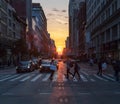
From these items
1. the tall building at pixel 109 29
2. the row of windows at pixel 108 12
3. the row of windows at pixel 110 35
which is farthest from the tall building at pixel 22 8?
the row of windows at pixel 110 35

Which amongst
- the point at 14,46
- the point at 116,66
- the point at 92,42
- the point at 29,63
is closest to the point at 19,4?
the point at 92,42

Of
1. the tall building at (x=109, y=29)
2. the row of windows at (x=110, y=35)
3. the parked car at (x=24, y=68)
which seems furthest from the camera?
the row of windows at (x=110, y=35)

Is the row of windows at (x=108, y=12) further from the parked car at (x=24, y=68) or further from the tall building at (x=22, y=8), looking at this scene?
the tall building at (x=22, y=8)

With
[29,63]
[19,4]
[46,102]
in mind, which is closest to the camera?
[46,102]

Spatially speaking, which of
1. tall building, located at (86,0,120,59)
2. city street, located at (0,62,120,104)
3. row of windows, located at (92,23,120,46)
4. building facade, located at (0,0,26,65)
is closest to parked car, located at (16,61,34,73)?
tall building, located at (86,0,120,59)

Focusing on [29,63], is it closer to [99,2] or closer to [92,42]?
[99,2]

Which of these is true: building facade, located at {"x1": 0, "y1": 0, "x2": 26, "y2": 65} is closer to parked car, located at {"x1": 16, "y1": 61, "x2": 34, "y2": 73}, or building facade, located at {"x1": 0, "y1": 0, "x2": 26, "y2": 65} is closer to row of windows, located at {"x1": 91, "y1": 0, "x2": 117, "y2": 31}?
row of windows, located at {"x1": 91, "y1": 0, "x2": 117, "y2": 31}

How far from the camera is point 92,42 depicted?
4921 inches

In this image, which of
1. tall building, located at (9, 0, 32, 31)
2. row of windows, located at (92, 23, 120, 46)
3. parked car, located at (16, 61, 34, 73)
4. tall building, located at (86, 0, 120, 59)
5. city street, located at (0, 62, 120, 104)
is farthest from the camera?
tall building, located at (9, 0, 32, 31)

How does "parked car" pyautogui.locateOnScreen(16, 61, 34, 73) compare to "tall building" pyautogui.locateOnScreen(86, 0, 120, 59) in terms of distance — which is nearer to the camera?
"parked car" pyautogui.locateOnScreen(16, 61, 34, 73)

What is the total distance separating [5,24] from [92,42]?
110ft

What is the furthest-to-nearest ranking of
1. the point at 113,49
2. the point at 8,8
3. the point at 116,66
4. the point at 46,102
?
the point at 8,8, the point at 113,49, the point at 116,66, the point at 46,102

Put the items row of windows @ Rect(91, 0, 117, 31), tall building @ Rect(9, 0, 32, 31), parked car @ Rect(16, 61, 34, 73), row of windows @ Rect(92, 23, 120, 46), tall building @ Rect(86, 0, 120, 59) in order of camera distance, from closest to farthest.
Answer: parked car @ Rect(16, 61, 34, 73) → tall building @ Rect(86, 0, 120, 59) → row of windows @ Rect(92, 23, 120, 46) → row of windows @ Rect(91, 0, 117, 31) → tall building @ Rect(9, 0, 32, 31)

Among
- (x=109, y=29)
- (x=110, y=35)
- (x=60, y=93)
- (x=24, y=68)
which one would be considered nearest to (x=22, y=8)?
(x=109, y=29)
